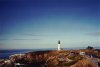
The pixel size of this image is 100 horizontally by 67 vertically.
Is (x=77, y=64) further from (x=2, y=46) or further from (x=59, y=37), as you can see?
(x=2, y=46)

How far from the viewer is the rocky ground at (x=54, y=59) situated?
11.5 feet

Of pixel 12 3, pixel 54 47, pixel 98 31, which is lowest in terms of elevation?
pixel 54 47

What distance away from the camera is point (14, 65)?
140 inches

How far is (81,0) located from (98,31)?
533 mm

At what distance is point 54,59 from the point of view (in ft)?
11.6

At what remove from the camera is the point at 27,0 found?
3.69 m

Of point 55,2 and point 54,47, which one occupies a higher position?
point 55,2

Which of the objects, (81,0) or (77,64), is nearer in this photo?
(77,64)

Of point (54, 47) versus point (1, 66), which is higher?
point (54, 47)

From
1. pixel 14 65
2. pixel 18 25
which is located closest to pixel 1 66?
pixel 14 65

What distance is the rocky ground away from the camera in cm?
351

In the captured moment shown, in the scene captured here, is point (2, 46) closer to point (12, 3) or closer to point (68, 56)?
point (12, 3)

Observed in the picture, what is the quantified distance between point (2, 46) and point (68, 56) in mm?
980

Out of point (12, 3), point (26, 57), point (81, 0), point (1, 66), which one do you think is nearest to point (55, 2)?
point (81, 0)
